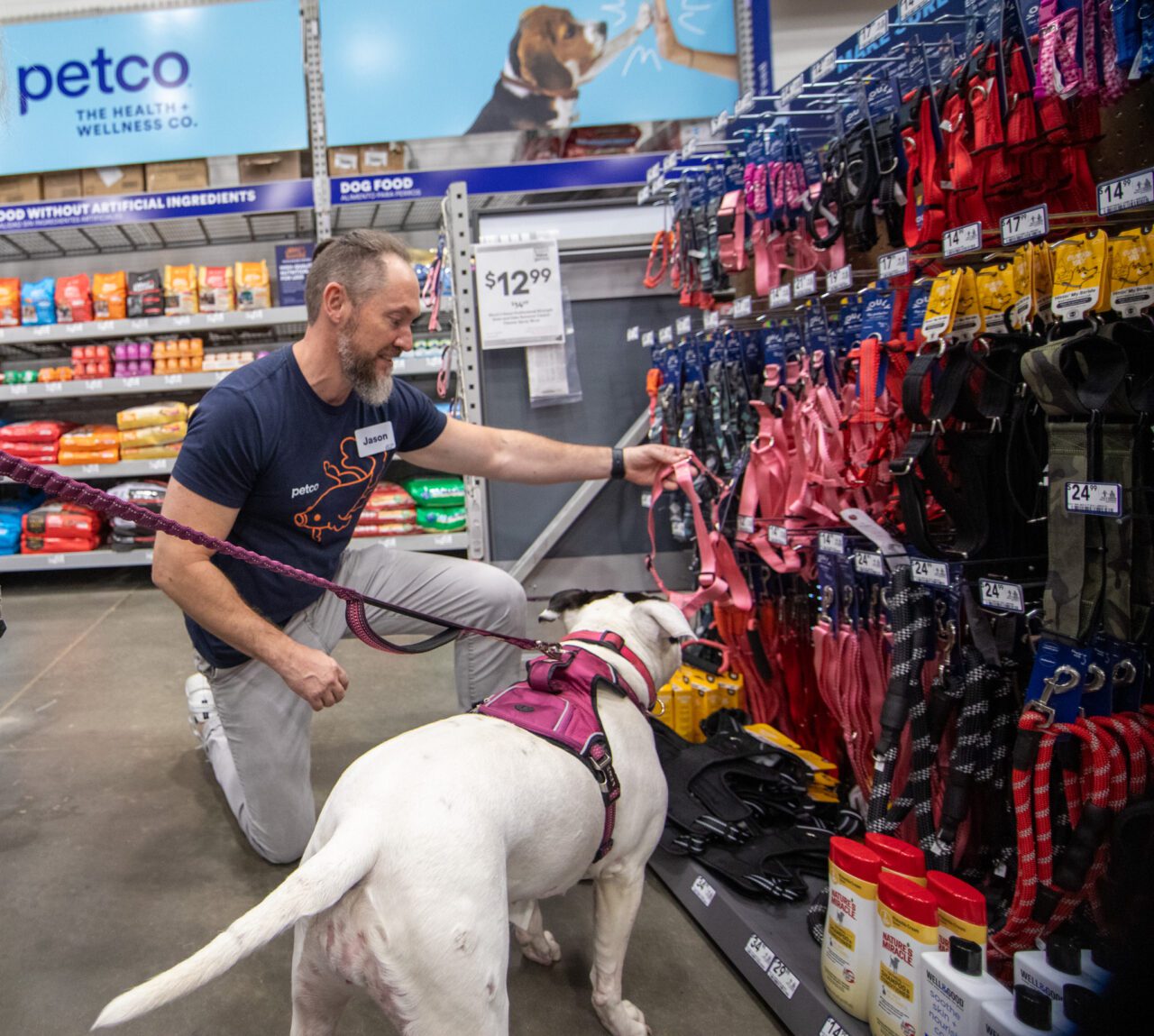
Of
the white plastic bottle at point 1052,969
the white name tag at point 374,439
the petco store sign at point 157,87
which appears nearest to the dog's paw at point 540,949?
the white plastic bottle at point 1052,969

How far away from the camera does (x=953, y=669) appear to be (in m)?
1.68

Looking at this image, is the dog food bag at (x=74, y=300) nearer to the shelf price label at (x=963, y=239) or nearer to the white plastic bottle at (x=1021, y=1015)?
the shelf price label at (x=963, y=239)

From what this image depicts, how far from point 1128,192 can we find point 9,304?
6.34 metres

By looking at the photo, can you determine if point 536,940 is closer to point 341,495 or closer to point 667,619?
point 667,619

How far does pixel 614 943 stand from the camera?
1547 mm

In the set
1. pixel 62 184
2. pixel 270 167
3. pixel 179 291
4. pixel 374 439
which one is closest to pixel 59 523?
pixel 179 291

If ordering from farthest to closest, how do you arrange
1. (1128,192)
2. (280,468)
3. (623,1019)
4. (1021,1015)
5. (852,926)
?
(280,468)
(623,1019)
(852,926)
(1128,192)
(1021,1015)

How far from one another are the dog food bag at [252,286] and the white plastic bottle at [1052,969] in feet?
17.7

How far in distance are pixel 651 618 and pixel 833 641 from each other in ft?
1.65

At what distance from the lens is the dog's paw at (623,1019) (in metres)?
1.53

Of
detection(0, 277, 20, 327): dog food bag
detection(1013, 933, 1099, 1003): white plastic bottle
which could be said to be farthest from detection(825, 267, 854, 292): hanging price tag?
detection(0, 277, 20, 327): dog food bag

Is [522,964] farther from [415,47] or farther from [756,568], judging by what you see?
[415,47]

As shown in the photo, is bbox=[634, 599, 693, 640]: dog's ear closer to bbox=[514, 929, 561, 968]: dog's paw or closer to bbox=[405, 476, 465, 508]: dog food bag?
bbox=[514, 929, 561, 968]: dog's paw

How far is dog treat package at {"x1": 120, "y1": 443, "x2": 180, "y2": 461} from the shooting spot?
545cm
